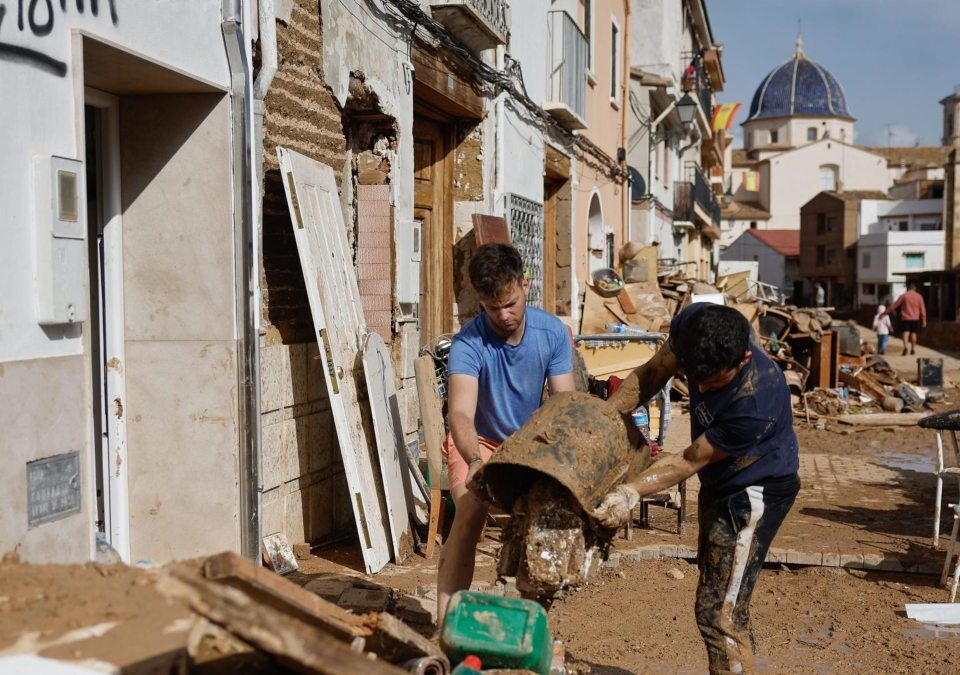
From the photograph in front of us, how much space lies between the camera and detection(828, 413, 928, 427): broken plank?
13234 mm

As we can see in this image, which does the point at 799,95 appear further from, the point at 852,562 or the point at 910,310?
the point at 852,562

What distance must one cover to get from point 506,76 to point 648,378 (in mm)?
6731

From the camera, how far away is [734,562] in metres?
3.97

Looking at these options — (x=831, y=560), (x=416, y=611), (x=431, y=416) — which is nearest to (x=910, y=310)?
(x=831, y=560)

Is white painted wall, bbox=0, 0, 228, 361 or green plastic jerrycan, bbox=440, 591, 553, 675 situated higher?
white painted wall, bbox=0, 0, 228, 361

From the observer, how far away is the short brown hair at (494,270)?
3992 mm

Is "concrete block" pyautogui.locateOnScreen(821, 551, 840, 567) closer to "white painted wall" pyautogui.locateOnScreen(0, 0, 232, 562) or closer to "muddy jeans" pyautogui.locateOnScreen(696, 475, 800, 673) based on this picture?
"muddy jeans" pyautogui.locateOnScreen(696, 475, 800, 673)

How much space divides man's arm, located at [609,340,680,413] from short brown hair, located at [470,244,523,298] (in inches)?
23.8

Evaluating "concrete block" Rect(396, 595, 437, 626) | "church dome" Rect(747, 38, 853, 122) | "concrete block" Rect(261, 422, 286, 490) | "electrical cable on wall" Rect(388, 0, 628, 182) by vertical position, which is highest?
"church dome" Rect(747, 38, 853, 122)

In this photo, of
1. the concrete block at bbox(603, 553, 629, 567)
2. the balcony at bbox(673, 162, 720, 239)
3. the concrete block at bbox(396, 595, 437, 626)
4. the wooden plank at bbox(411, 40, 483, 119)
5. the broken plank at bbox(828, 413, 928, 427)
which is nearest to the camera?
the concrete block at bbox(396, 595, 437, 626)

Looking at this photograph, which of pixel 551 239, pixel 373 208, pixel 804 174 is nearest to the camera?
pixel 373 208

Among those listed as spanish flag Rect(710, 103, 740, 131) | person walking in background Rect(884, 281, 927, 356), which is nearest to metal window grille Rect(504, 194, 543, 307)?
person walking in background Rect(884, 281, 927, 356)

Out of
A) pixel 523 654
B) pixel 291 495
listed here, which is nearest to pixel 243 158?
pixel 291 495

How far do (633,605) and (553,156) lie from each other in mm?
8367
